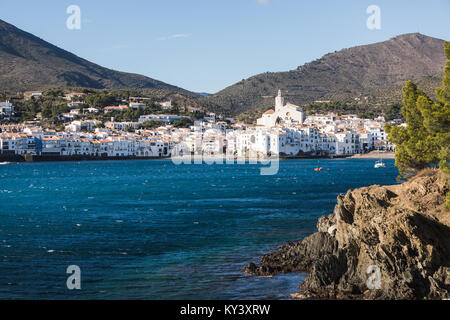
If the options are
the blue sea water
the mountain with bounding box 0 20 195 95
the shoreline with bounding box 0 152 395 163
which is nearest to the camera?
the blue sea water

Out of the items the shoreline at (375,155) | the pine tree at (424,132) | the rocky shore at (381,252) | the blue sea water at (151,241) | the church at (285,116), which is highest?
the church at (285,116)

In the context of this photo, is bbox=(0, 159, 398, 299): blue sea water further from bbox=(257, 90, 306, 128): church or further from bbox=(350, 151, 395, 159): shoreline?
bbox=(257, 90, 306, 128): church

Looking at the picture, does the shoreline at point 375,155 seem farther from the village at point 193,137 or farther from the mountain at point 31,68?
the mountain at point 31,68

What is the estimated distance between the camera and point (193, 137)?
350 ft

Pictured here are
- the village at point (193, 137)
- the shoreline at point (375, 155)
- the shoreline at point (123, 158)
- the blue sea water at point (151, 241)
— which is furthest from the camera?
the village at point (193, 137)

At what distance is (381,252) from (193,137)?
95999 millimetres

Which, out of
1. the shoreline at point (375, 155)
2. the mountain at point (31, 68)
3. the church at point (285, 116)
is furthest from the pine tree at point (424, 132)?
the mountain at point (31, 68)

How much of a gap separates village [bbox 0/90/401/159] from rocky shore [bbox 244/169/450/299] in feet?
Answer: 262

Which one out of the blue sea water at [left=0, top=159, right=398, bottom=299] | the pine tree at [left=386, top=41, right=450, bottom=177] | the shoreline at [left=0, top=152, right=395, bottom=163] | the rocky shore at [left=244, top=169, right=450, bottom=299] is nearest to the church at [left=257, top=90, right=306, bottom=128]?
the shoreline at [left=0, top=152, right=395, bottom=163]

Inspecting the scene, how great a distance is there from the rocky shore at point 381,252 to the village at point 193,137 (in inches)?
3145

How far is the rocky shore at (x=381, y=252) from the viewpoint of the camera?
1082 centimetres

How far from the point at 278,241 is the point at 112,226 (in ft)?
25.2

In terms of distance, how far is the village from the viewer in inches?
3787
